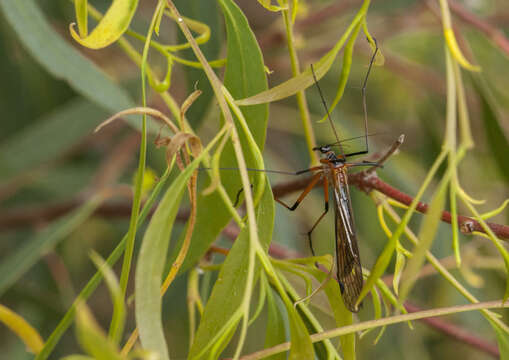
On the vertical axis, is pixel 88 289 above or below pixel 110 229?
below

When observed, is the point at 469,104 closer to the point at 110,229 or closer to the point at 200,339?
the point at 110,229

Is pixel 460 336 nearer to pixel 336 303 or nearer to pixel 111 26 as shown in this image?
pixel 336 303

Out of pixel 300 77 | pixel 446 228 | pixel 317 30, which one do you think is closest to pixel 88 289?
pixel 300 77

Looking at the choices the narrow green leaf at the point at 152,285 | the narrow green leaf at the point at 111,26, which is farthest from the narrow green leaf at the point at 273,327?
the narrow green leaf at the point at 111,26

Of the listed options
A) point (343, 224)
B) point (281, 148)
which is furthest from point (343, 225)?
point (281, 148)

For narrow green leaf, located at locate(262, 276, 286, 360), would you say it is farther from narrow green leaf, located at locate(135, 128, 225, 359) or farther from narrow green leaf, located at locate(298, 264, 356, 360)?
narrow green leaf, located at locate(135, 128, 225, 359)

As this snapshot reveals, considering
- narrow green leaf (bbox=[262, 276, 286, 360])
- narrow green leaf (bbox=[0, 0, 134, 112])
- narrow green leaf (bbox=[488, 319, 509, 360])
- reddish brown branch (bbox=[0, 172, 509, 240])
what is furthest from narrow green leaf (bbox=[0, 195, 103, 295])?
narrow green leaf (bbox=[488, 319, 509, 360])
